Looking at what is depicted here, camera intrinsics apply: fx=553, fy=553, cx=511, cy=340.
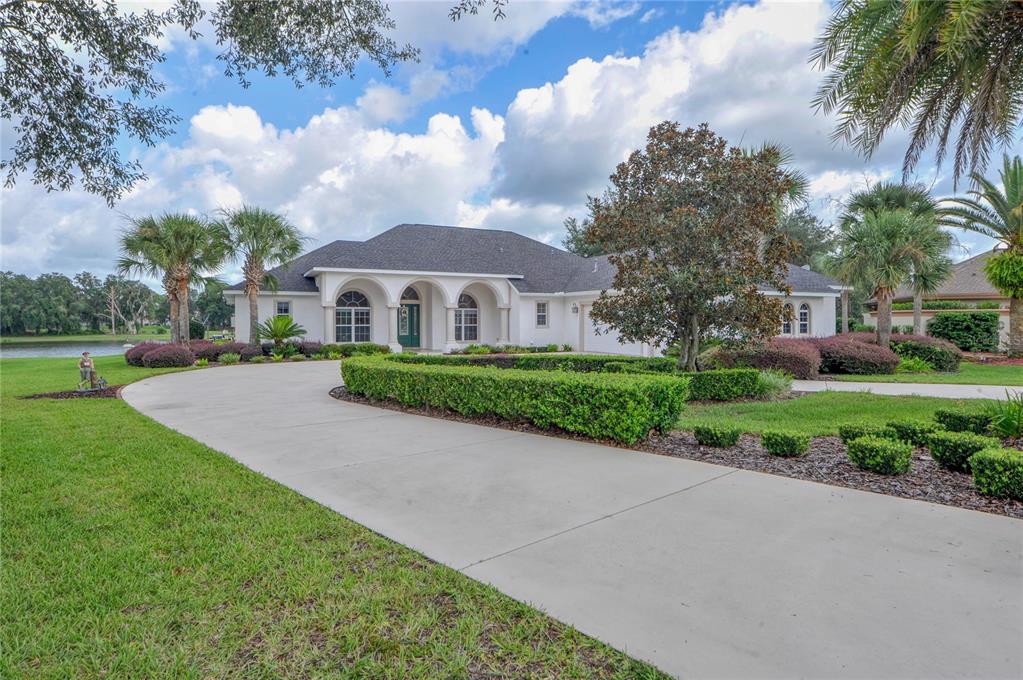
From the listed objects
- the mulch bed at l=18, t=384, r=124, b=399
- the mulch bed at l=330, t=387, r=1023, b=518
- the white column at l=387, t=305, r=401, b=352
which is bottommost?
the mulch bed at l=330, t=387, r=1023, b=518

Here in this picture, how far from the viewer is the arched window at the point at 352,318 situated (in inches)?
977

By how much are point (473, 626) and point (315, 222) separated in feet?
74.3

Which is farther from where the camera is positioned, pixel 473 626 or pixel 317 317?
pixel 317 317

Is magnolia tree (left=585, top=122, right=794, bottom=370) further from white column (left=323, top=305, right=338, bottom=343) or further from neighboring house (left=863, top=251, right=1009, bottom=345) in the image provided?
neighboring house (left=863, top=251, right=1009, bottom=345)

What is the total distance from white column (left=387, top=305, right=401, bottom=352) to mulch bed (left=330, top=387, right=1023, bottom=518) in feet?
55.2

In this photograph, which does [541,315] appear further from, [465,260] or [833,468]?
[833,468]

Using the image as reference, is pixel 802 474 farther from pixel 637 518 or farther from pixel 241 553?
pixel 241 553

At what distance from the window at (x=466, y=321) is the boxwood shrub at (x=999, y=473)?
2297 centimetres

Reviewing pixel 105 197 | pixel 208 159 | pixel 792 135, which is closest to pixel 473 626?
pixel 105 197

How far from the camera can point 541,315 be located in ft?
87.5

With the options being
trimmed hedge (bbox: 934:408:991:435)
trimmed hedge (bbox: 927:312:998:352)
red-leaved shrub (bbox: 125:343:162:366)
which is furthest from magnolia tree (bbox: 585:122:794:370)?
trimmed hedge (bbox: 927:312:998:352)

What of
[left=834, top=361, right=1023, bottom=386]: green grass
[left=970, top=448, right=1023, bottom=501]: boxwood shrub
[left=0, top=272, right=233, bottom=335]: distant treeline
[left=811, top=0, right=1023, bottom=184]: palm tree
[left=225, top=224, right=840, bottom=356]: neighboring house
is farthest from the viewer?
[left=0, top=272, right=233, bottom=335]: distant treeline

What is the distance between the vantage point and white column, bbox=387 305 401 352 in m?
24.0

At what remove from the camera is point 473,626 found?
2.85 metres
